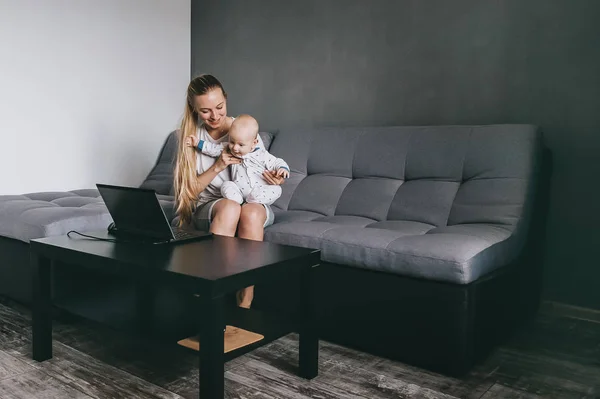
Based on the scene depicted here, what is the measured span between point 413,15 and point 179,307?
183 cm

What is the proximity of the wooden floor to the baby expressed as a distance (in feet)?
1.89

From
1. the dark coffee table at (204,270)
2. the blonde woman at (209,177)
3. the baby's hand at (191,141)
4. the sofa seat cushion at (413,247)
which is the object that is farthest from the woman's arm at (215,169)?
the dark coffee table at (204,270)

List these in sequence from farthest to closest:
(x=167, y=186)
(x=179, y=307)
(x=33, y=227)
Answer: (x=167, y=186) → (x=33, y=227) → (x=179, y=307)

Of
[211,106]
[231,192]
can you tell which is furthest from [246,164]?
[211,106]

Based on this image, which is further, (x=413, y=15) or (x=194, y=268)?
(x=413, y=15)

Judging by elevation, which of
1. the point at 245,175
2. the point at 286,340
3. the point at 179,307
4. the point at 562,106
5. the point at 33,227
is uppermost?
the point at 562,106

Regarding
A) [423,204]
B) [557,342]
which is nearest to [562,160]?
[423,204]

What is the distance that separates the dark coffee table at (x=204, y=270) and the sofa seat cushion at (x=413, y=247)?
11.7 inches

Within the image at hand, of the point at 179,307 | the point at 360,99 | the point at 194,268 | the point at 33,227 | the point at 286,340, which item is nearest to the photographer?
the point at 194,268

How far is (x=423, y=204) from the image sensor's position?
2.18 m

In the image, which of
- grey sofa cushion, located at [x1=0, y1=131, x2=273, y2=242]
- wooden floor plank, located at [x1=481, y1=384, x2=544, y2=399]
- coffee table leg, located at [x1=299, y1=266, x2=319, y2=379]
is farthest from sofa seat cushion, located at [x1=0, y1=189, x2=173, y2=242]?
wooden floor plank, located at [x1=481, y1=384, x2=544, y2=399]

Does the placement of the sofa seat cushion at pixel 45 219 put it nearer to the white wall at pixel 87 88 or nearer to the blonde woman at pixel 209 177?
the blonde woman at pixel 209 177

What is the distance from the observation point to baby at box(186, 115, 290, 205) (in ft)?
6.57

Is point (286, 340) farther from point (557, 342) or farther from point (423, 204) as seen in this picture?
point (557, 342)
